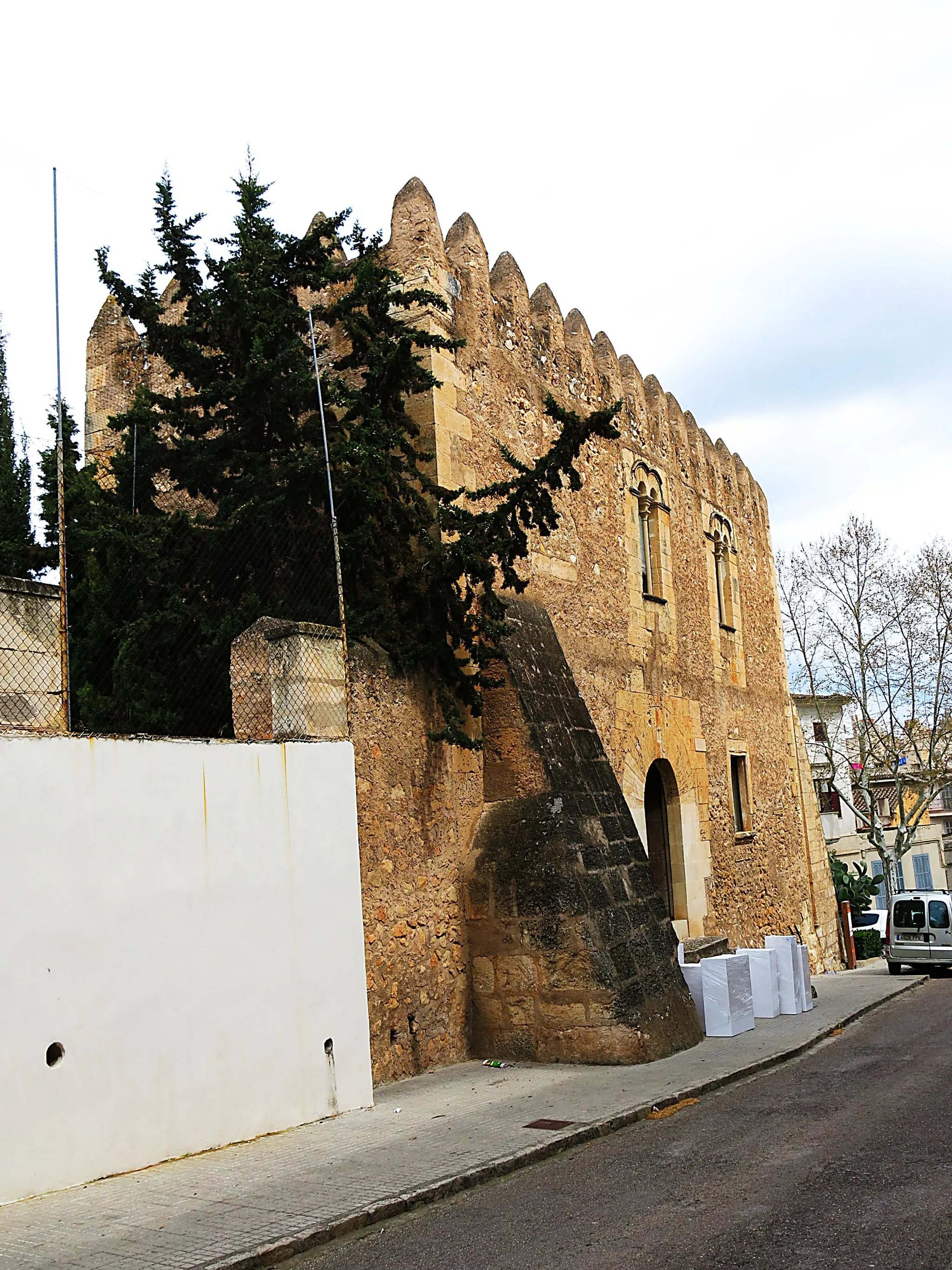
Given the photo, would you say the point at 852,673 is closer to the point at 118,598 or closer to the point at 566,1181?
the point at 118,598

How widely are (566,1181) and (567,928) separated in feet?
10.9

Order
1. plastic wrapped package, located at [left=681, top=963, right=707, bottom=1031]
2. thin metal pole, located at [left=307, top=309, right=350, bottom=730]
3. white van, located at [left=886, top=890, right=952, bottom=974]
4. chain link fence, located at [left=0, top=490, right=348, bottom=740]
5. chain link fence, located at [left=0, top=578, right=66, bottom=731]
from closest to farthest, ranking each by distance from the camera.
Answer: chain link fence, located at [left=0, top=578, right=66, bottom=731] < chain link fence, located at [left=0, top=490, right=348, bottom=740] < thin metal pole, located at [left=307, top=309, right=350, bottom=730] < plastic wrapped package, located at [left=681, top=963, right=707, bottom=1031] < white van, located at [left=886, top=890, right=952, bottom=974]

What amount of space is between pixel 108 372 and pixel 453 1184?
33.4ft

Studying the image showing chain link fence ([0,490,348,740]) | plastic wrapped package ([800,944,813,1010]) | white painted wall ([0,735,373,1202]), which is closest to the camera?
white painted wall ([0,735,373,1202])

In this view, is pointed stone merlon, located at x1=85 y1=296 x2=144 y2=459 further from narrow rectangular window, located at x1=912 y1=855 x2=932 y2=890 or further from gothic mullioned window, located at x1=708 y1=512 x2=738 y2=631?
narrow rectangular window, located at x1=912 y1=855 x2=932 y2=890

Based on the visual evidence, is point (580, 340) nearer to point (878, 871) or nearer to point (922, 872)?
point (878, 871)

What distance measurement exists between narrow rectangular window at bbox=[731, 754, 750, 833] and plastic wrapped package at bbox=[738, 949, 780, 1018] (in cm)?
431

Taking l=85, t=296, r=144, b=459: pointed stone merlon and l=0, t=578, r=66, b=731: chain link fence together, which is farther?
l=85, t=296, r=144, b=459: pointed stone merlon

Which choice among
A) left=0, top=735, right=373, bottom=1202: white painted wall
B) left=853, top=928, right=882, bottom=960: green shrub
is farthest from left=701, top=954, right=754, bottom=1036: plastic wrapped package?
left=853, top=928, right=882, bottom=960: green shrub

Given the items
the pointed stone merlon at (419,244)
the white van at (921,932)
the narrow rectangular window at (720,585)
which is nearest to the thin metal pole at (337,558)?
the pointed stone merlon at (419,244)

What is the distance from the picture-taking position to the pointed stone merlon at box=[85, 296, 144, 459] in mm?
12797

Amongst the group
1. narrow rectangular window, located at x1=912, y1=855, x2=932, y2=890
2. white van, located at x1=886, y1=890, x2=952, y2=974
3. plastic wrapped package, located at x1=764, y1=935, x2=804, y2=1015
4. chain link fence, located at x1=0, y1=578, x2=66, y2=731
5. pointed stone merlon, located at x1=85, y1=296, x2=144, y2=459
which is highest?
pointed stone merlon, located at x1=85, y1=296, x2=144, y2=459

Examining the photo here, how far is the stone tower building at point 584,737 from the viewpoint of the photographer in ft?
29.5

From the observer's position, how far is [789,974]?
12.8 m
